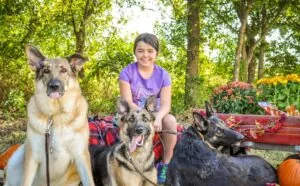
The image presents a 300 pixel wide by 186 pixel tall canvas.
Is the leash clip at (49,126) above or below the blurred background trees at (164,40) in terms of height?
below

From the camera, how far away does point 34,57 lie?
486 centimetres

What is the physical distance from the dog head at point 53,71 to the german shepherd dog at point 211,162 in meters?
1.45

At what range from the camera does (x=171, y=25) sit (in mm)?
18453

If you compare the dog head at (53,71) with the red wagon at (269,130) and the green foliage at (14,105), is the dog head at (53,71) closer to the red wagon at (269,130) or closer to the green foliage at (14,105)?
the red wagon at (269,130)

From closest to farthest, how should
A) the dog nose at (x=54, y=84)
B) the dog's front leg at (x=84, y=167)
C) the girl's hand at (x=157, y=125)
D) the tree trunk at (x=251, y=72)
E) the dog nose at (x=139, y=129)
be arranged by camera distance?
the dog nose at (x=54, y=84)
the dog's front leg at (x=84, y=167)
the dog nose at (x=139, y=129)
the girl's hand at (x=157, y=125)
the tree trunk at (x=251, y=72)

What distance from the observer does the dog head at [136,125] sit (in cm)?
515

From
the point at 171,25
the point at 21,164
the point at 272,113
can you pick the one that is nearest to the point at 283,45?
the point at 171,25

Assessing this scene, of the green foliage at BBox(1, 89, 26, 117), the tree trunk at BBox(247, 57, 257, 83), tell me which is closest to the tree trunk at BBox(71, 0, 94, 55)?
the green foliage at BBox(1, 89, 26, 117)

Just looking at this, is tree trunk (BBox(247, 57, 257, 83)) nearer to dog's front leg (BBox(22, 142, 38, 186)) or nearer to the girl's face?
the girl's face

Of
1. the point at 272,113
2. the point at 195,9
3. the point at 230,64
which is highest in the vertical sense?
the point at 195,9

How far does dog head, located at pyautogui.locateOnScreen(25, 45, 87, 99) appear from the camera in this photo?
4.71 meters

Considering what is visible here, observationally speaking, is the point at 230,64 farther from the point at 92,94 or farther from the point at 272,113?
the point at 272,113

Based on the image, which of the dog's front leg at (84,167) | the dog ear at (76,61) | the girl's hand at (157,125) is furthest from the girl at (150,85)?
the dog's front leg at (84,167)

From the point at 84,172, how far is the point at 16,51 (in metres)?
12.9
